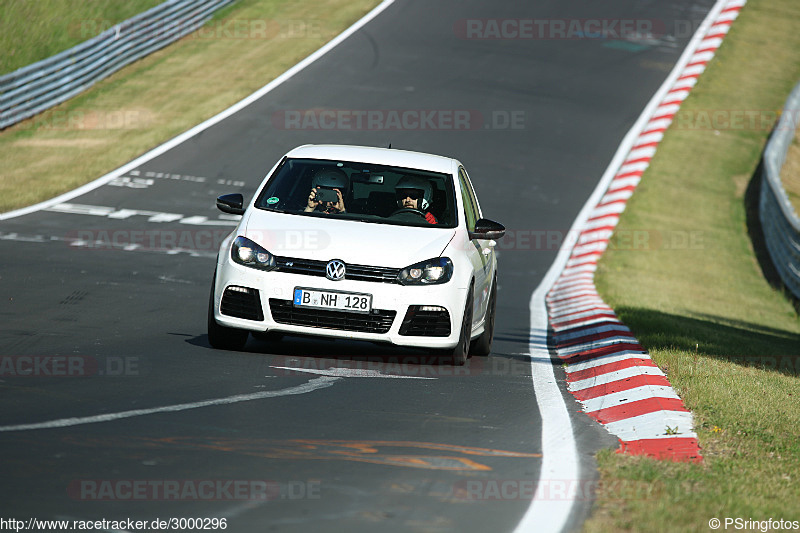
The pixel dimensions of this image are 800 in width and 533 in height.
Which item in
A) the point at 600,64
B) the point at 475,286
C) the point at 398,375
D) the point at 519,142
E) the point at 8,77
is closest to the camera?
the point at 398,375

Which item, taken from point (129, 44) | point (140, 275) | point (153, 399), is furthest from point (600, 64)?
point (153, 399)

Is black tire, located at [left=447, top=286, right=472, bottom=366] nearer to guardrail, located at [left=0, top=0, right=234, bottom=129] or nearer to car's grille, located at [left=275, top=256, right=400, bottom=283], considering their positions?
car's grille, located at [left=275, top=256, right=400, bottom=283]

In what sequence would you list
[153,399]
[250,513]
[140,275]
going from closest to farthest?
[250,513] → [153,399] → [140,275]

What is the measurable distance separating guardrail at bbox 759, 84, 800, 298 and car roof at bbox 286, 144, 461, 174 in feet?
30.3

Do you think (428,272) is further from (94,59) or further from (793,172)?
(793,172)

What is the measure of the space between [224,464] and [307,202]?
4.42 meters

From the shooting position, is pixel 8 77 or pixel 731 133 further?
pixel 731 133

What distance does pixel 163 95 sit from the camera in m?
25.4

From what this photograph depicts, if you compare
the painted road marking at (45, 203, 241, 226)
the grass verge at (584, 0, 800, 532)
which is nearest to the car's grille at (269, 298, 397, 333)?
the grass verge at (584, 0, 800, 532)

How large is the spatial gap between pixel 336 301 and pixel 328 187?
1446 millimetres

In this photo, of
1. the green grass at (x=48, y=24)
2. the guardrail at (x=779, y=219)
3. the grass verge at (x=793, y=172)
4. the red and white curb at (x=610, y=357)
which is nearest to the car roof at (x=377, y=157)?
the red and white curb at (x=610, y=357)

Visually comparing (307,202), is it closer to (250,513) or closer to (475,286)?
(475,286)

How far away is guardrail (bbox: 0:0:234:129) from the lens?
22797 millimetres

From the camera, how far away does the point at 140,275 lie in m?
13.3
